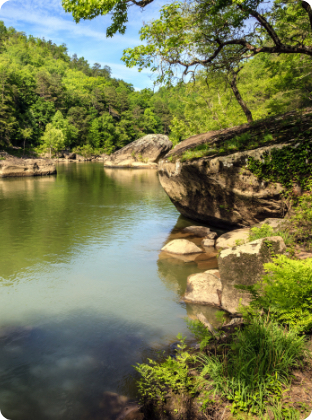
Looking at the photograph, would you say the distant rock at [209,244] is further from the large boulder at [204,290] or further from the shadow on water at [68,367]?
the shadow on water at [68,367]

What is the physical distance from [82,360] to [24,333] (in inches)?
70.3

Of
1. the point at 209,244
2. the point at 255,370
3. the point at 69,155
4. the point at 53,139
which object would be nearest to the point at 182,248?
the point at 209,244

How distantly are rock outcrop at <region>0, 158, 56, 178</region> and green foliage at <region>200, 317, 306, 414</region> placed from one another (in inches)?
1476

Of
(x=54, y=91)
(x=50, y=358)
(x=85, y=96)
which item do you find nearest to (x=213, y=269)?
(x=50, y=358)

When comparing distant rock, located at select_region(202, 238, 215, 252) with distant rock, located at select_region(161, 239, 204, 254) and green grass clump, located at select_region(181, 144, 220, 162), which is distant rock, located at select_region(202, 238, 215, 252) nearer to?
distant rock, located at select_region(161, 239, 204, 254)

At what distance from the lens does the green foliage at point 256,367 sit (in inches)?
129

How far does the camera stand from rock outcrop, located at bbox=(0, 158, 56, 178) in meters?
35.8

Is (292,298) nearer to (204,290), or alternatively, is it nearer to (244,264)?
(244,264)

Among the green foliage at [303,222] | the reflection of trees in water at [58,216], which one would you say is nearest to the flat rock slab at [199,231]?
the reflection of trees in water at [58,216]

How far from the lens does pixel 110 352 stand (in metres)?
6.02

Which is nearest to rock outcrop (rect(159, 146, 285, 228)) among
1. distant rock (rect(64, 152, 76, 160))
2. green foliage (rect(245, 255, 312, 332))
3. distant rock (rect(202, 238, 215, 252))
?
distant rock (rect(202, 238, 215, 252))

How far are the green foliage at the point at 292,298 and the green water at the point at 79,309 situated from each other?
8.62 ft

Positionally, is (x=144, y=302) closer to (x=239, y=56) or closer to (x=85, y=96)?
(x=239, y=56)

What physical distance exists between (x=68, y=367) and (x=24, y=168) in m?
36.1
